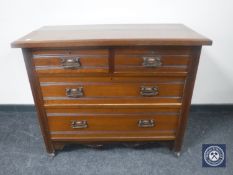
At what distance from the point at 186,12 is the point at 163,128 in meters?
0.83

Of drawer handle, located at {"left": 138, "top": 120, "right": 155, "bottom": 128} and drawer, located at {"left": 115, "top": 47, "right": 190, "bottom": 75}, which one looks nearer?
drawer, located at {"left": 115, "top": 47, "right": 190, "bottom": 75}

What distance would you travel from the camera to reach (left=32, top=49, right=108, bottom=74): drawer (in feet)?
3.50

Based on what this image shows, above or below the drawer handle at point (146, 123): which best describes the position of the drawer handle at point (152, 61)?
above

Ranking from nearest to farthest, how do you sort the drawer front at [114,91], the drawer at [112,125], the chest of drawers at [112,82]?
the chest of drawers at [112,82] < the drawer front at [114,91] < the drawer at [112,125]

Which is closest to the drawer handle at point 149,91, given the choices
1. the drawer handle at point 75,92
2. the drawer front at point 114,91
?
the drawer front at point 114,91

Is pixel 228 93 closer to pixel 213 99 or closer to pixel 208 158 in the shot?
pixel 213 99

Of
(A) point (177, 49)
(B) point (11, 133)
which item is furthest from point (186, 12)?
(B) point (11, 133)

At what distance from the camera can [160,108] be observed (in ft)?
4.04

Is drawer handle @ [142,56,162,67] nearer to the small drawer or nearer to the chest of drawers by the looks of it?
the chest of drawers

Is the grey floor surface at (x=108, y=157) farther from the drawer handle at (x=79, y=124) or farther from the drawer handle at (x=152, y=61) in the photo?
the drawer handle at (x=152, y=61)

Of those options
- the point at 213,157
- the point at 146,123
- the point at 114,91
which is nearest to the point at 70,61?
the point at 114,91

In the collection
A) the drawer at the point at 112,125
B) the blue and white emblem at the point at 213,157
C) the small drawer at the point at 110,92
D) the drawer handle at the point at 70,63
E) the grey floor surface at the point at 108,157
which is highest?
the drawer handle at the point at 70,63

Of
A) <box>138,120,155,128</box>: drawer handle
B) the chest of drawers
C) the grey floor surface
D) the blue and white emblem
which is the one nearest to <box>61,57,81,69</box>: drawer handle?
the chest of drawers

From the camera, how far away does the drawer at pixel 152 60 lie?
1.06 metres
